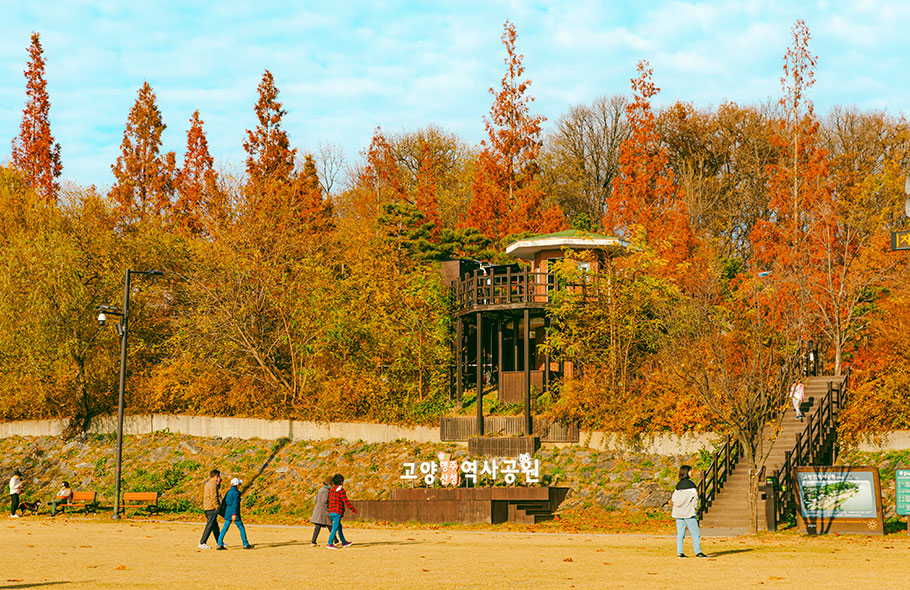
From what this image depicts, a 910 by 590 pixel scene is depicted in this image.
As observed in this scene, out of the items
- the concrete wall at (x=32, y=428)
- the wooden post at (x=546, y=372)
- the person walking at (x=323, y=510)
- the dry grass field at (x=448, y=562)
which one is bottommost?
the dry grass field at (x=448, y=562)

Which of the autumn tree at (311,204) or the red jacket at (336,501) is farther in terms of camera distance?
the autumn tree at (311,204)

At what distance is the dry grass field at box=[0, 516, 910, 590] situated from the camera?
13.7 meters

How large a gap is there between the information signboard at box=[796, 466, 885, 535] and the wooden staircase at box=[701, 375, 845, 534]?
1058mm

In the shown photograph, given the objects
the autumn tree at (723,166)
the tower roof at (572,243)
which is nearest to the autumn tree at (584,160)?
the autumn tree at (723,166)

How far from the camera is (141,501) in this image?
106ft

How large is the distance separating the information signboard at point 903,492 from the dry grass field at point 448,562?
620mm

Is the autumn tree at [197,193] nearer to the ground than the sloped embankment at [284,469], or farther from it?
farther from it

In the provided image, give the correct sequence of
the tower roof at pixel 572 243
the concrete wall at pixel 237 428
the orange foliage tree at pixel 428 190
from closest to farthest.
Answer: the concrete wall at pixel 237 428 < the tower roof at pixel 572 243 < the orange foliage tree at pixel 428 190

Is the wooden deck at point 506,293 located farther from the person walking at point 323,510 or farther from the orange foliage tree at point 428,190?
the person walking at point 323,510

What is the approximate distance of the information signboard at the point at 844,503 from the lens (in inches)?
850

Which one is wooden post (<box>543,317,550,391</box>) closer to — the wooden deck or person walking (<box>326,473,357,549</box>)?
the wooden deck

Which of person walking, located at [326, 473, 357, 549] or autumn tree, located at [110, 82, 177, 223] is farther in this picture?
autumn tree, located at [110, 82, 177, 223]

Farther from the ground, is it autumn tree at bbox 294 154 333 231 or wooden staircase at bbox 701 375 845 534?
autumn tree at bbox 294 154 333 231

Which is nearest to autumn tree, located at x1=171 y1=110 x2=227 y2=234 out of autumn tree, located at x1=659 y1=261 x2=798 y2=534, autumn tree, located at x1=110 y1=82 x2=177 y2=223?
autumn tree, located at x1=110 y1=82 x2=177 y2=223
